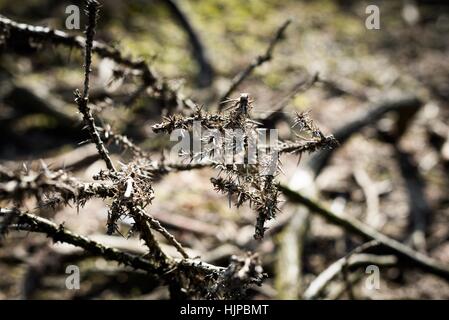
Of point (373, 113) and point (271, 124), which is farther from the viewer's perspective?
point (271, 124)

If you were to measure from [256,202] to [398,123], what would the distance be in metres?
3.40

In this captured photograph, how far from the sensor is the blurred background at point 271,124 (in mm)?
2629

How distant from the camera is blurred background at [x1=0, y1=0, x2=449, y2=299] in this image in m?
2.63

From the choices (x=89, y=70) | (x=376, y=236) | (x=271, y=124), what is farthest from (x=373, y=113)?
(x=89, y=70)

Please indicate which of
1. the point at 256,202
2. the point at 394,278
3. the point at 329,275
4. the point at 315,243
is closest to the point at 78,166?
the point at 315,243

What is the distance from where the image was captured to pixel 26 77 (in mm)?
4410

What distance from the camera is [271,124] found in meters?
4.14

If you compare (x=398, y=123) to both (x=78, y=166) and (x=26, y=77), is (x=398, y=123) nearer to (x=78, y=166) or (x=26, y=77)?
(x=78, y=166)

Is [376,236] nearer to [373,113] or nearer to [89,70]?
[373,113]

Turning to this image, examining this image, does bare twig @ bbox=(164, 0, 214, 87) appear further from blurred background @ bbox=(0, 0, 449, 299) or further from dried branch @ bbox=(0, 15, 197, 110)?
dried branch @ bbox=(0, 15, 197, 110)

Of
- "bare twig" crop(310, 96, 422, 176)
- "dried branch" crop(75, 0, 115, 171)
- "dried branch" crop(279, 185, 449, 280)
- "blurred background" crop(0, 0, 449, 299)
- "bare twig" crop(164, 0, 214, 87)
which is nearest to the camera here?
"dried branch" crop(75, 0, 115, 171)

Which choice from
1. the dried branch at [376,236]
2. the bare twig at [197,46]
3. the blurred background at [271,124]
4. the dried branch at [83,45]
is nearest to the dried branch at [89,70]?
the blurred background at [271,124]

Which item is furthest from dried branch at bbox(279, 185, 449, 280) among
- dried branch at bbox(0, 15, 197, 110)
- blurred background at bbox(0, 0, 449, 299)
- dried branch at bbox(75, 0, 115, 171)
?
dried branch at bbox(75, 0, 115, 171)

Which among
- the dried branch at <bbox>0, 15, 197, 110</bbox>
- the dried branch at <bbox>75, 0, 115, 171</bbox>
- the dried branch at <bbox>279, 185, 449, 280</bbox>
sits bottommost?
the dried branch at <bbox>279, 185, 449, 280</bbox>
